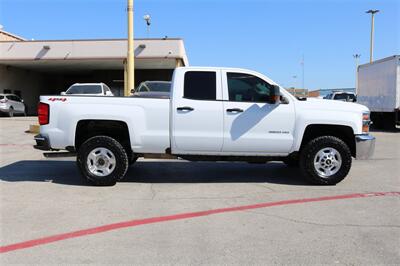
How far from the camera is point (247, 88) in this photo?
789 cm

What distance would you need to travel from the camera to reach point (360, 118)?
7.98m

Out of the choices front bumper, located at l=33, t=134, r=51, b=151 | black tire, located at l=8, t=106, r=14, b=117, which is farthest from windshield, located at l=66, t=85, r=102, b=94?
front bumper, located at l=33, t=134, r=51, b=151

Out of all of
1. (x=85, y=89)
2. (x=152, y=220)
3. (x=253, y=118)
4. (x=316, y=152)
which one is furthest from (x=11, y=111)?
(x=152, y=220)

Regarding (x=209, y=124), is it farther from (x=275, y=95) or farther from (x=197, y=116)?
(x=275, y=95)

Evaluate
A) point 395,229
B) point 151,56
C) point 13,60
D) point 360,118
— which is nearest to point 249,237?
point 395,229

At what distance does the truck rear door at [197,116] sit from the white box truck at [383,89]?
617 inches

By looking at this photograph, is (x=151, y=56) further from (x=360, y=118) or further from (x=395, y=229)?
(x=395, y=229)

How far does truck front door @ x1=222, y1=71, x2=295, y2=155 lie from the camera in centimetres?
775

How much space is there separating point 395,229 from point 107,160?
181 inches

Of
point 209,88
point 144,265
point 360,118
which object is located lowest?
point 144,265

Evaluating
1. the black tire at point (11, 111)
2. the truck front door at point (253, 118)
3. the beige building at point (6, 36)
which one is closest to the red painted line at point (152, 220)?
the truck front door at point (253, 118)

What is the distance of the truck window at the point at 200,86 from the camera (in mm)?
7797

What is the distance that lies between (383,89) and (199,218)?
18839 mm

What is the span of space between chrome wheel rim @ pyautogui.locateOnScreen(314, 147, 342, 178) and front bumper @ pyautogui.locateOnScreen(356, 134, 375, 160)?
373mm
